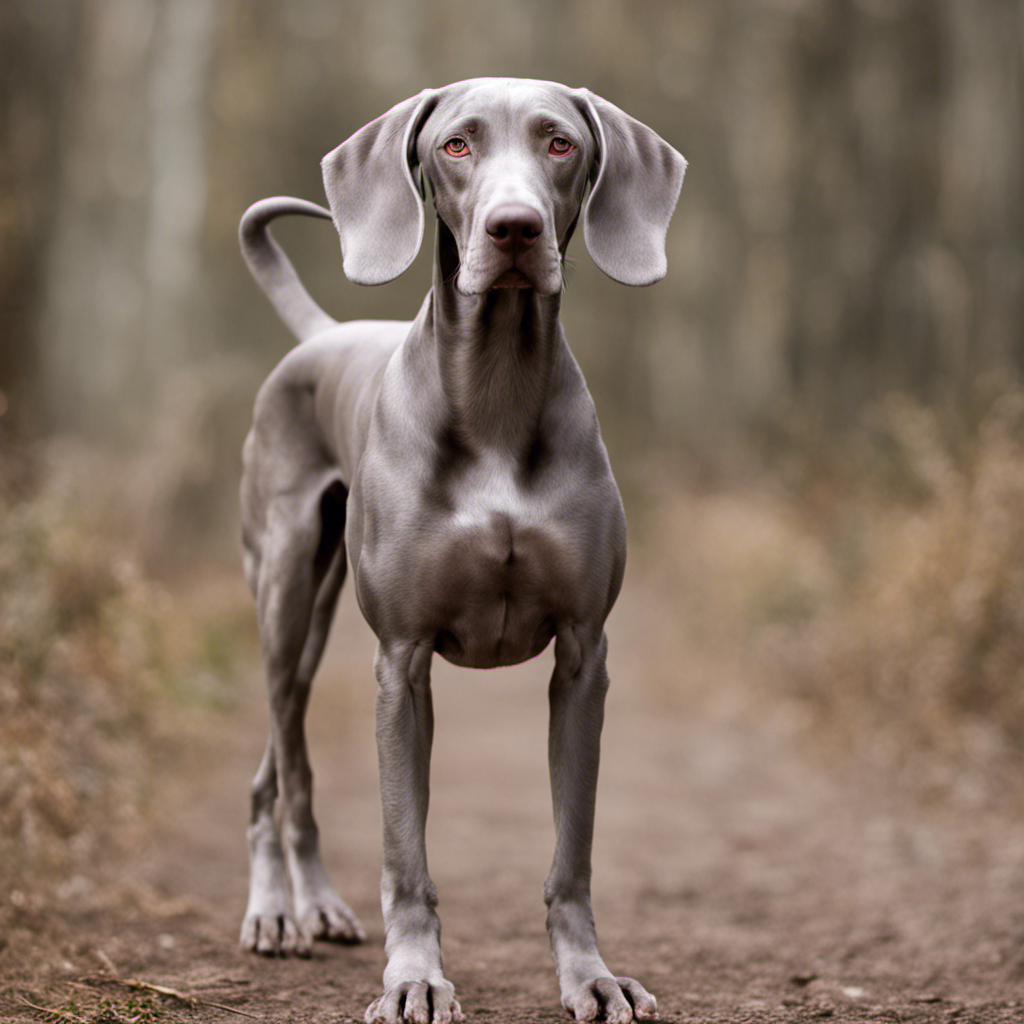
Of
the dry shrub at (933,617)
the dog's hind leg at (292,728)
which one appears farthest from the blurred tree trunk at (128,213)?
the dog's hind leg at (292,728)

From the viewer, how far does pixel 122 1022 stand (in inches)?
110

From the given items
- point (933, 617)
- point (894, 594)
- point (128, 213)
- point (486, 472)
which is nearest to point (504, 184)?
point (486, 472)

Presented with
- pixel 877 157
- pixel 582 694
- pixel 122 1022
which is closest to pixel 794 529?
pixel 877 157

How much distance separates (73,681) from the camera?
185 inches

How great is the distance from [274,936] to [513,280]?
6.54ft

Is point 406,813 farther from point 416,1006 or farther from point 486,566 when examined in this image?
point 486,566

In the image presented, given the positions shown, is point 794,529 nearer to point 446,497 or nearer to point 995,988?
point 995,988

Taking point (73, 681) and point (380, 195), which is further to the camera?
point (73, 681)

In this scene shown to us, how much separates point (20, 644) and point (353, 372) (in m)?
1.75

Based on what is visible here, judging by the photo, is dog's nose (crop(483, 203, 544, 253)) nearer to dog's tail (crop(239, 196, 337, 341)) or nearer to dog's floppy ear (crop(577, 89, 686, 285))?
dog's floppy ear (crop(577, 89, 686, 285))

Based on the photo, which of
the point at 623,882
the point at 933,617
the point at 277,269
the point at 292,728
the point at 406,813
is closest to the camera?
the point at 406,813

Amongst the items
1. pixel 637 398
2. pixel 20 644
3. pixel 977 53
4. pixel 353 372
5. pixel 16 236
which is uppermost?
pixel 637 398

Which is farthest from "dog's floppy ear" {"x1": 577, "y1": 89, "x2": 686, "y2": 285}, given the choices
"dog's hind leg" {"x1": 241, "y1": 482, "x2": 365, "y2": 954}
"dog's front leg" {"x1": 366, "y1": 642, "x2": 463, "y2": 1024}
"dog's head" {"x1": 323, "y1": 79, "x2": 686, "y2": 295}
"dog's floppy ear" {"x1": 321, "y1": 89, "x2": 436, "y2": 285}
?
"dog's hind leg" {"x1": 241, "y1": 482, "x2": 365, "y2": 954}

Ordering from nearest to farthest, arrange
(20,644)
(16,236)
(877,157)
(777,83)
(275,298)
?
(275,298) → (20,644) → (16,236) → (877,157) → (777,83)
